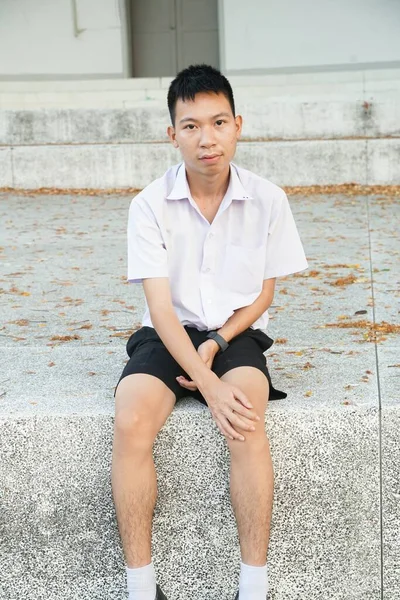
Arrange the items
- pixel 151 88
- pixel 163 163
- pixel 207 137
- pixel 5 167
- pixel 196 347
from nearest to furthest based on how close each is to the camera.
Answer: pixel 207 137 → pixel 196 347 → pixel 163 163 → pixel 5 167 → pixel 151 88

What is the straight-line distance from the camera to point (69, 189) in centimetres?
1204

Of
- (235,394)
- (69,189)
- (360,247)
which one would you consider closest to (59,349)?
(235,394)

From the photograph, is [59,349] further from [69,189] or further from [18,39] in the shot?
[18,39]

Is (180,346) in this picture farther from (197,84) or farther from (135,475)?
(197,84)

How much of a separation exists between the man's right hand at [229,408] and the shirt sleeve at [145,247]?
1.55 ft

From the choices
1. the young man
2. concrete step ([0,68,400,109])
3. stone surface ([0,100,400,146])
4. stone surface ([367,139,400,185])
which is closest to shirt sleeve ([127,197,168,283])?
the young man

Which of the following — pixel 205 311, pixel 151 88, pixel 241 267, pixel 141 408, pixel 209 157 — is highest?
pixel 209 157

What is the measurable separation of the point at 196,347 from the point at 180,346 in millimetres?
214

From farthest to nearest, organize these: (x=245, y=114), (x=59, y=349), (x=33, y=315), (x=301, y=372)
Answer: (x=245, y=114), (x=33, y=315), (x=59, y=349), (x=301, y=372)

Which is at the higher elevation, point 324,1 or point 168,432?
point 324,1

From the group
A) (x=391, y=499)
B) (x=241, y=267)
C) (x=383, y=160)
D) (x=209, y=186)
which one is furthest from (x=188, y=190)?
(x=383, y=160)

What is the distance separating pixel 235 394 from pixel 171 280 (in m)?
0.60

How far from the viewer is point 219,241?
3.47 meters

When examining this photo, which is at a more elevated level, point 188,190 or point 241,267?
point 188,190
